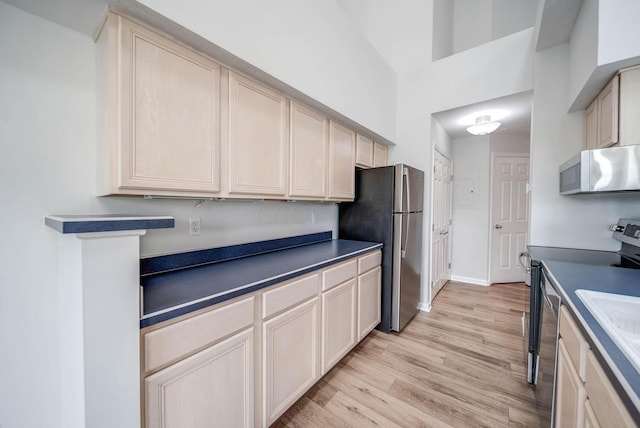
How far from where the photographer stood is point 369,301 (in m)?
2.28

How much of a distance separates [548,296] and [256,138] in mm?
1941

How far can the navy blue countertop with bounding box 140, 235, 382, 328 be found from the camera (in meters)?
0.94

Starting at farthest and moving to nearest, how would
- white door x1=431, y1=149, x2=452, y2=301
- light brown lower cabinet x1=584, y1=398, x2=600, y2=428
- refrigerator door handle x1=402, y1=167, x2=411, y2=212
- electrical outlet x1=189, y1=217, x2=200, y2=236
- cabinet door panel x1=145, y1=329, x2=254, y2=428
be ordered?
white door x1=431, y1=149, x2=452, y2=301 < refrigerator door handle x1=402, y1=167, x2=411, y2=212 < electrical outlet x1=189, y1=217, x2=200, y2=236 < cabinet door panel x1=145, y1=329, x2=254, y2=428 < light brown lower cabinet x1=584, y1=398, x2=600, y2=428

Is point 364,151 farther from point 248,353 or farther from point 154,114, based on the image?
point 248,353

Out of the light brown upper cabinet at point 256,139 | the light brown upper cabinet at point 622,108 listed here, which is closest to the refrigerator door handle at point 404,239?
the light brown upper cabinet at point 256,139

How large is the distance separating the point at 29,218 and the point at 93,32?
2.89ft

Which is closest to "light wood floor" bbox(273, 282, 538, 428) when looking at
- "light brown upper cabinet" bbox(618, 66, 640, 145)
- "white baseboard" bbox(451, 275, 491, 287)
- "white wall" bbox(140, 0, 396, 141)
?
"white baseboard" bbox(451, 275, 491, 287)

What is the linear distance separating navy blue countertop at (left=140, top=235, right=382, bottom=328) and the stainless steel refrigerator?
1.85ft

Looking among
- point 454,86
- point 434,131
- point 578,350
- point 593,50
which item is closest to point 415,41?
point 454,86

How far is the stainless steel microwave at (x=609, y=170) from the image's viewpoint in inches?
52.3

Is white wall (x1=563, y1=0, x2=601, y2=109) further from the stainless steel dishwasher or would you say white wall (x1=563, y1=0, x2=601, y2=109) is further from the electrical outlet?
the electrical outlet

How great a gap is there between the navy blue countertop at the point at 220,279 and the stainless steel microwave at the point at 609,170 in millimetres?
1528

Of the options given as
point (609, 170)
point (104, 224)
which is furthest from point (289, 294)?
point (609, 170)

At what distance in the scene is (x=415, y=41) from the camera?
3160 mm
